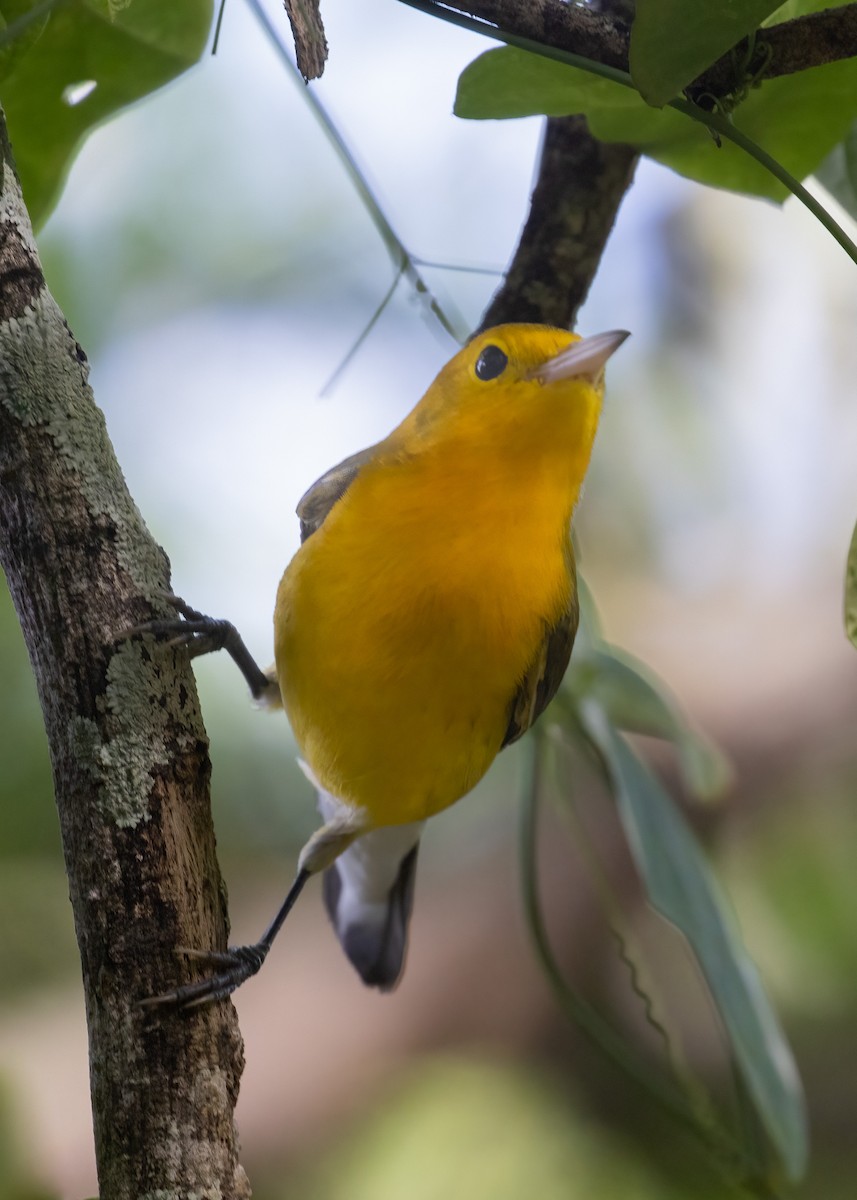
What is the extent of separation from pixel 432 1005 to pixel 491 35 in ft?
7.96

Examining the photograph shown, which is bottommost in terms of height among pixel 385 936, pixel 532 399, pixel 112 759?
pixel 385 936

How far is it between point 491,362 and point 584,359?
0.50ft

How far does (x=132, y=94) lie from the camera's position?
133cm

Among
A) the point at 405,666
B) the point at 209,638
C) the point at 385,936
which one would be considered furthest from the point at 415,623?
the point at 385,936

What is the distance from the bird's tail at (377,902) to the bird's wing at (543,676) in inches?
20.3

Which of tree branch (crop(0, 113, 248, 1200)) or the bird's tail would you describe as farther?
the bird's tail

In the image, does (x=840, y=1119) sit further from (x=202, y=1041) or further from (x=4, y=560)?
(x=4, y=560)

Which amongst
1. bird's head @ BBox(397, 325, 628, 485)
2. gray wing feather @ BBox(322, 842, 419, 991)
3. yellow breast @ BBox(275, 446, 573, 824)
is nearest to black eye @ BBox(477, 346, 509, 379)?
bird's head @ BBox(397, 325, 628, 485)

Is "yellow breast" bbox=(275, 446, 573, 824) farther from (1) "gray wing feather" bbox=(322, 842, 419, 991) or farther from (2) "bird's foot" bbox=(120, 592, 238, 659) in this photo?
(1) "gray wing feather" bbox=(322, 842, 419, 991)

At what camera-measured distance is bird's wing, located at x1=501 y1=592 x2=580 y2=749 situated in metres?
1.51

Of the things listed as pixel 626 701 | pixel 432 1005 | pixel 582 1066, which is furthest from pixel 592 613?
pixel 582 1066

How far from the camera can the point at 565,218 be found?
1.61 metres

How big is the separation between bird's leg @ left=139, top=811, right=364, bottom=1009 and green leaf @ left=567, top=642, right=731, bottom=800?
1.54ft

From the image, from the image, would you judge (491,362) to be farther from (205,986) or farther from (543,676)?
(205,986)
